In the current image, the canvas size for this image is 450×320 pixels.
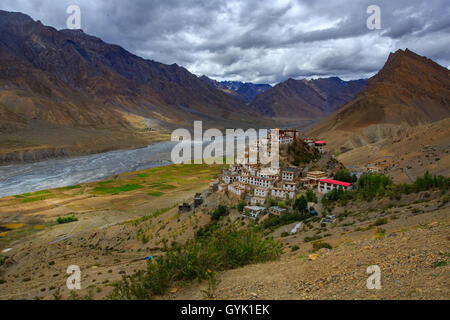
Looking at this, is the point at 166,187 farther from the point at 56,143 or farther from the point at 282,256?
the point at 56,143

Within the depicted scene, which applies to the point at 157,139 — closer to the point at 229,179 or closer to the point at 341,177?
the point at 229,179

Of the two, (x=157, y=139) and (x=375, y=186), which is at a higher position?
(x=157, y=139)

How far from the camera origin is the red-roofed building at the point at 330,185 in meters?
30.0

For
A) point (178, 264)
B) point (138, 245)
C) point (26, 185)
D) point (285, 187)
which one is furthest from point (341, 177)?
point (26, 185)

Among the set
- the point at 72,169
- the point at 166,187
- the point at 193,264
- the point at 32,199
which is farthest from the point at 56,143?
the point at 193,264

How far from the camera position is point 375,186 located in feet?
86.5

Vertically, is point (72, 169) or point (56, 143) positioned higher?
point (56, 143)

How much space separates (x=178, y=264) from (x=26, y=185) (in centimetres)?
6448

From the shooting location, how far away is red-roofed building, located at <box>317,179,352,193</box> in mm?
29991

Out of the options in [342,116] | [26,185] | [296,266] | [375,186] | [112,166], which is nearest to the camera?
[296,266]

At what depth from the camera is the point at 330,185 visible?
30.8 meters

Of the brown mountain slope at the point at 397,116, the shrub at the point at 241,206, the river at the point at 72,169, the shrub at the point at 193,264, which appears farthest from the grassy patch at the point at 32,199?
the brown mountain slope at the point at 397,116
